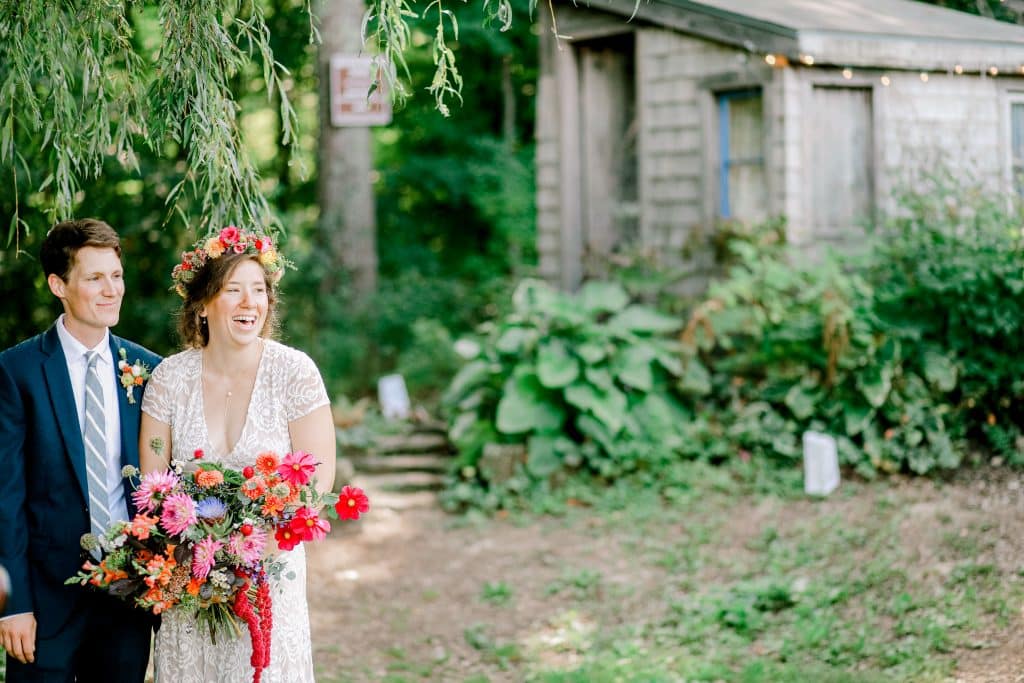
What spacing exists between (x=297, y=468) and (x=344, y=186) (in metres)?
8.63

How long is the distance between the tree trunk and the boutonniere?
7509mm

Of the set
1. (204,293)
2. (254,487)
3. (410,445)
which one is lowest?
(410,445)

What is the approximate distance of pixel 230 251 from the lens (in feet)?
10.5

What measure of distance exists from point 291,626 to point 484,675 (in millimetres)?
2197

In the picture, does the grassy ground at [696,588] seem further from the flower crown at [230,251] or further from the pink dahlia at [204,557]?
the flower crown at [230,251]

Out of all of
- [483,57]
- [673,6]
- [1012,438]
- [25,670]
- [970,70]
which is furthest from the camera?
[483,57]

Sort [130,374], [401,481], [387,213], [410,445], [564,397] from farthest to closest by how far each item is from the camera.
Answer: [387,213]
[410,445]
[401,481]
[564,397]
[130,374]

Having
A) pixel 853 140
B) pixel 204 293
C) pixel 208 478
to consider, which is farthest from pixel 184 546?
pixel 853 140

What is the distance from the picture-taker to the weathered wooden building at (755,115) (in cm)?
754

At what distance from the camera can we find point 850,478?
23.2ft

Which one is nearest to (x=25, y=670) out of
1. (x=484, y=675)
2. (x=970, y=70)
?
(x=484, y=675)

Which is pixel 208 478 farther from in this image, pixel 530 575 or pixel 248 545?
pixel 530 575

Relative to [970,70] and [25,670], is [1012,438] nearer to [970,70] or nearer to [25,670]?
[970,70]

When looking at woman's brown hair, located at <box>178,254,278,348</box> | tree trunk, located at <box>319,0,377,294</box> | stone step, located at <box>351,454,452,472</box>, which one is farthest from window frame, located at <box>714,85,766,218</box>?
woman's brown hair, located at <box>178,254,278,348</box>
